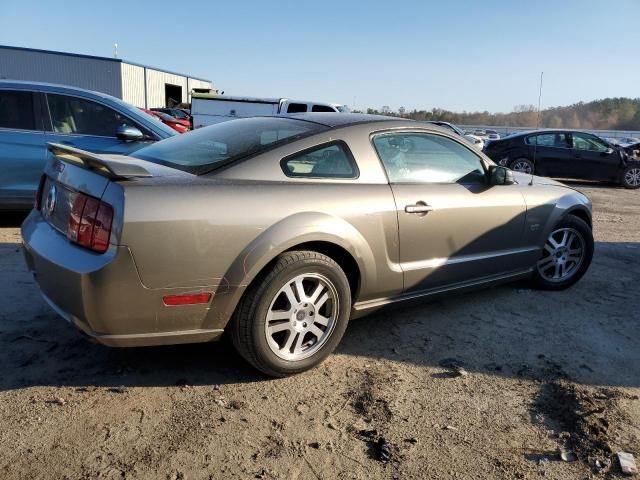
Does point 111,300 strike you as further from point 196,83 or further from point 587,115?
point 587,115

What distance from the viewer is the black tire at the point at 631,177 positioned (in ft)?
45.6

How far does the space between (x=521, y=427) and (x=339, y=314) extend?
3.72 ft

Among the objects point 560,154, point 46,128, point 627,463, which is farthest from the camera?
point 560,154

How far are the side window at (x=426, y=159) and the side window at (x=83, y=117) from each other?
3609mm

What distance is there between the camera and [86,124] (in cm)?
591

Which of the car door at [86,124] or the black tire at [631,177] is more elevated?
the car door at [86,124]

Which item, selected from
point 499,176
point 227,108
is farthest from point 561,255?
point 227,108

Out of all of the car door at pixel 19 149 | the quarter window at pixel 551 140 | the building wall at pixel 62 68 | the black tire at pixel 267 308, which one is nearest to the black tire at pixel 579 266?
the black tire at pixel 267 308

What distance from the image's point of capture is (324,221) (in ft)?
9.84

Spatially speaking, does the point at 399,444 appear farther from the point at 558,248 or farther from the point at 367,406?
the point at 558,248

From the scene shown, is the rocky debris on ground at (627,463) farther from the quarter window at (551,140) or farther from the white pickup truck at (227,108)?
the white pickup truck at (227,108)

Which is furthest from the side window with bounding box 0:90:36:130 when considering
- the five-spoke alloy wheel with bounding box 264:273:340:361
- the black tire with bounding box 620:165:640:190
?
the black tire with bounding box 620:165:640:190

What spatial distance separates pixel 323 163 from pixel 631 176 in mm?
13515

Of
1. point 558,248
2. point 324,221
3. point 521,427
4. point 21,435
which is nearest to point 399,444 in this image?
point 521,427
